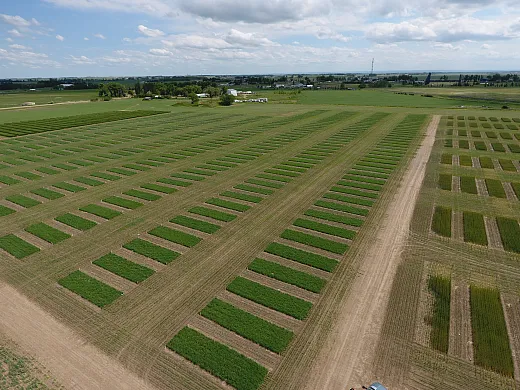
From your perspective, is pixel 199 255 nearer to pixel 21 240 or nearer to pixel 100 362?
pixel 100 362

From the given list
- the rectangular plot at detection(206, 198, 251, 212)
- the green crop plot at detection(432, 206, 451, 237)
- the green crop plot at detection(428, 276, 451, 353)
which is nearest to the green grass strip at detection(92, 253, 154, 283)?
the rectangular plot at detection(206, 198, 251, 212)

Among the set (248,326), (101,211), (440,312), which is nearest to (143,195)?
(101,211)

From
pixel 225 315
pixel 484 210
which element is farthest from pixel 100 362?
pixel 484 210

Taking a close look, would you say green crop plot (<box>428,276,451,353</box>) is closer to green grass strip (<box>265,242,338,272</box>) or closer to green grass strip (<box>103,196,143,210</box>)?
green grass strip (<box>265,242,338,272</box>)

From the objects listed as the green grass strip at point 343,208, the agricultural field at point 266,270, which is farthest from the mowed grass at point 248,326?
A: the green grass strip at point 343,208

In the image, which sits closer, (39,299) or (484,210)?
(39,299)

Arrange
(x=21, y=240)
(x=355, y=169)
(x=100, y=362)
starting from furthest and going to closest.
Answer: (x=355, y=169)
(x=21, y=240)
(x=100, y=362)
